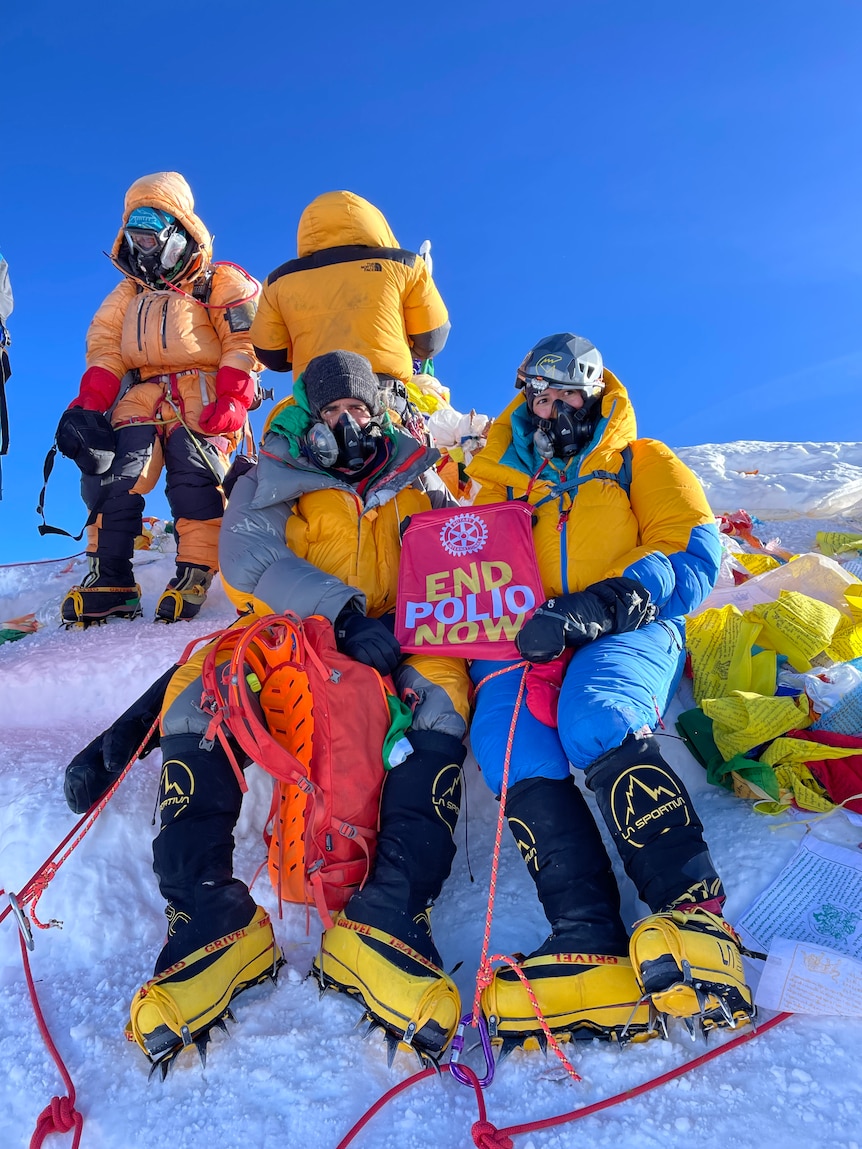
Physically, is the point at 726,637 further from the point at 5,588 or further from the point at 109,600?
the point at 5,588

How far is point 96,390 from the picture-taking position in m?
4.53

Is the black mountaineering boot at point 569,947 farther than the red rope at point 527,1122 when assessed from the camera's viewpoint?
Yes

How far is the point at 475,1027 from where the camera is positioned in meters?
1.87

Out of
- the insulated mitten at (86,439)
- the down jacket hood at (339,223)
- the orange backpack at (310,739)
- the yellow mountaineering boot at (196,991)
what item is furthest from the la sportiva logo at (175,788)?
the down jacket hood at (339,223)

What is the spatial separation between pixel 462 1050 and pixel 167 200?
4.52m

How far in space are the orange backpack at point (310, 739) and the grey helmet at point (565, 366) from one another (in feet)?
4.31

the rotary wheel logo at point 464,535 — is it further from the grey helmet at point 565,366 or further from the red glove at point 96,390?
the red glove at point 96,390

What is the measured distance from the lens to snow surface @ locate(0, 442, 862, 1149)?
157 cm

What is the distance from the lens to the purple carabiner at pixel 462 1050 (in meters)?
1.71

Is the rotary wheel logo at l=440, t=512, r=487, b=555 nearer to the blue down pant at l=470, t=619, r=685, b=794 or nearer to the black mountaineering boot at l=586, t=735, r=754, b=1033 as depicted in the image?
the blue down pant at l=470, t=619, r=685, b=794

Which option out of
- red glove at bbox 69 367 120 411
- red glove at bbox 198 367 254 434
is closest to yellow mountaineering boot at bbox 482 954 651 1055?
red glove at bbox 198 367 254 434

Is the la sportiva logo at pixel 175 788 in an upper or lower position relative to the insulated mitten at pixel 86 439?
lower

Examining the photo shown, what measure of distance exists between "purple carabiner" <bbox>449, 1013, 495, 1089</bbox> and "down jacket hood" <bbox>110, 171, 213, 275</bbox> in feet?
14.4

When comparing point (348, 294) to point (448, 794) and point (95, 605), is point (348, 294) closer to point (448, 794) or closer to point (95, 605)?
point (95, 605)
